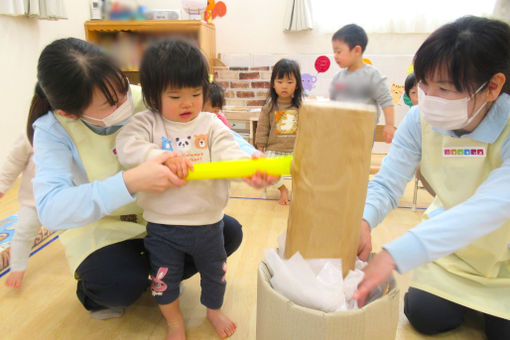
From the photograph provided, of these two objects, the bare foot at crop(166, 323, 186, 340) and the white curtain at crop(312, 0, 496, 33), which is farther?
the white curtain at crop(312, 0, 496, 33)

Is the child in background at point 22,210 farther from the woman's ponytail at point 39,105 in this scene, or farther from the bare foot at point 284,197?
the bare foot at point 284,197

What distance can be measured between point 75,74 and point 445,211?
888mm

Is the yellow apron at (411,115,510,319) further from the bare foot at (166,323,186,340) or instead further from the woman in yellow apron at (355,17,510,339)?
the bare foot at (166,323,186,340)

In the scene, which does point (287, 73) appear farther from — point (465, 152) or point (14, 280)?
point (14, 280)

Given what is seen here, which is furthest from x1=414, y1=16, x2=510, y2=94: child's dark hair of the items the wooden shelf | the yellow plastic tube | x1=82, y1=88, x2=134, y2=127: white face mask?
the wooden shelf

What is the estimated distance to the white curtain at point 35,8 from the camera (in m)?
2.29

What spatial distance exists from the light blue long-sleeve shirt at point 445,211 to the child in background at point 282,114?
1234mm

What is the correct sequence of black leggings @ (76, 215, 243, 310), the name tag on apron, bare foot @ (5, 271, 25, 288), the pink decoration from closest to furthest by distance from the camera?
the name tag on apron → black leggings @ (76, 215, 243, 310) → bare foot @ (5, 271, 25, 288) → the pink decoration

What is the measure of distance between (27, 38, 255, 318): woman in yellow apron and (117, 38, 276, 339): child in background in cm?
7

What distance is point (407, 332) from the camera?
3.61ft

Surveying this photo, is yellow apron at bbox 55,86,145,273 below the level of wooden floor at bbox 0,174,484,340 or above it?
above

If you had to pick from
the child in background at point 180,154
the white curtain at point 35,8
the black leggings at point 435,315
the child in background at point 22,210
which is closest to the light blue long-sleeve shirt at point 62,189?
the child in background at point 180,154

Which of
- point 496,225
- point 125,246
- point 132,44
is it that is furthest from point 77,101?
point 496,225

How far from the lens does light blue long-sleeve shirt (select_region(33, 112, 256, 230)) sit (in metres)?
0.79
